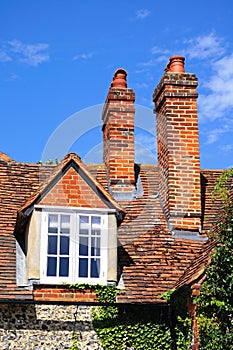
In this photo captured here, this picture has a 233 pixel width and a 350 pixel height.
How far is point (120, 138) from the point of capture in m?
14.9

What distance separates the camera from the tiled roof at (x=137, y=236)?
478 inches

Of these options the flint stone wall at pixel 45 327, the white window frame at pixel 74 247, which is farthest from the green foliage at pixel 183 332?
the white window frame at pixel 74 247

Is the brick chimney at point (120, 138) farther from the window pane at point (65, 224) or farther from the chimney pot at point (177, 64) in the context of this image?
the window pane at point (65, 224)

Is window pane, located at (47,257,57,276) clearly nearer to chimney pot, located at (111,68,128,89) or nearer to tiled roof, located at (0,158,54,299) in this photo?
tiled roof, located at (0,158,54,299)

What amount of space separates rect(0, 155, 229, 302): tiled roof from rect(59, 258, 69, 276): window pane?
80 centimetres

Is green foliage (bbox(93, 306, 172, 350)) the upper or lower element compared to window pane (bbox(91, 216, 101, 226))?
lower

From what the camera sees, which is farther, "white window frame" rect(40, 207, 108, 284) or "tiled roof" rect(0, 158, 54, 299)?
"white window frame" rect(40, 207, 108, 284)

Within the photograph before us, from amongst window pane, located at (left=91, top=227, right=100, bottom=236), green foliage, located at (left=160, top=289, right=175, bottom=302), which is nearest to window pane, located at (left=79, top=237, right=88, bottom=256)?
window pane, located at (left=91, top=227, right=100, bottom=236)

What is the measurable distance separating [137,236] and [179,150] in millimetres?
2333

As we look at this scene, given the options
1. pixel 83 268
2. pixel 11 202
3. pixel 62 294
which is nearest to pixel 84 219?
pixel 83 268

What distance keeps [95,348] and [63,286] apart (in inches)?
53.6

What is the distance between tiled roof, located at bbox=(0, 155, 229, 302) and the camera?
12133 mm

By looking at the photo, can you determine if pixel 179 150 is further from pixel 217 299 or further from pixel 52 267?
pixel 217 299

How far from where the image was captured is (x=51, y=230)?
40.6 feet
